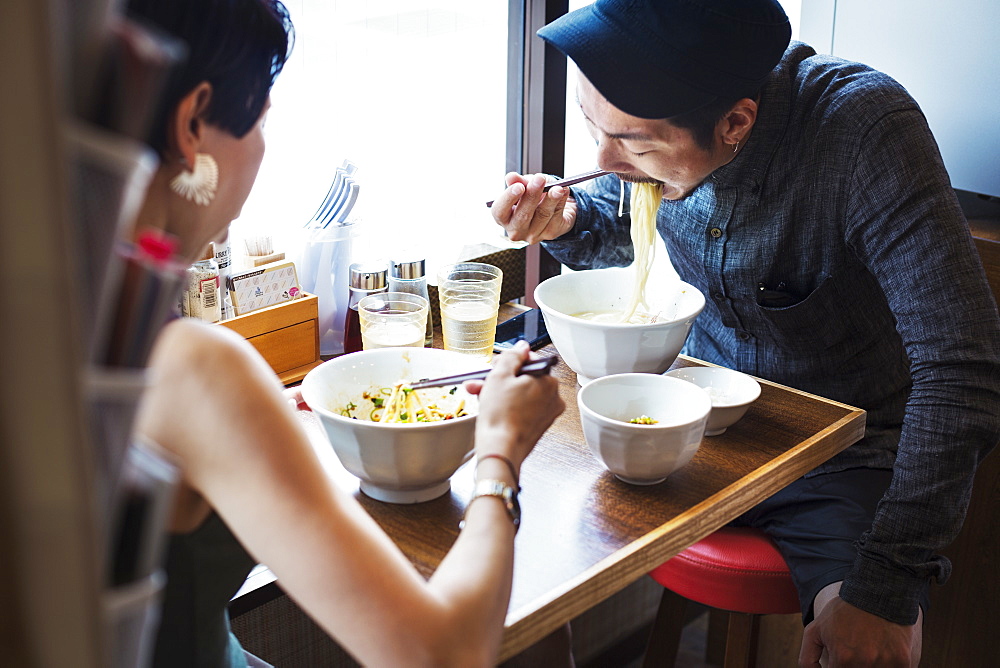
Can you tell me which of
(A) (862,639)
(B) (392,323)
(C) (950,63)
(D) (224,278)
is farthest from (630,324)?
(C) (950,63)

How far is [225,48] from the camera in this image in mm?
861

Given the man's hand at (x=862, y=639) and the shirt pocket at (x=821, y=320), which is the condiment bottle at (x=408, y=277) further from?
the man's hand at (x=862, y=639)

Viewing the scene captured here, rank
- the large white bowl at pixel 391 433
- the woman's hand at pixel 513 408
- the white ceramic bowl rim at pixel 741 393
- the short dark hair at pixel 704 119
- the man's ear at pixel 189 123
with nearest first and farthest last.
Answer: the man's ear at pixel 189 123 < the woman's hand at pixel 513 408 < the large white bowl at pixel 391 433 < the white ceramic bowl rim at pixel 741 393 < the short dark hair at pixel 704 119

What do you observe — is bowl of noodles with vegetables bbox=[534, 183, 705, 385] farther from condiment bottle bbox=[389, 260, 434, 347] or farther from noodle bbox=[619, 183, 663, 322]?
condiment bottle bbox=[389, 260, 434, 347]

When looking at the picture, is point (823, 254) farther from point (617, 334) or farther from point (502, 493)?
point (502, 493)

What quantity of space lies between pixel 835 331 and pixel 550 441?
705mm

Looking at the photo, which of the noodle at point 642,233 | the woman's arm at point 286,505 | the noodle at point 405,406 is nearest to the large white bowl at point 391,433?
the noodle at point 405,406

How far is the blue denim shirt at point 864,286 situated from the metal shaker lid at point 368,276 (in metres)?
0.47

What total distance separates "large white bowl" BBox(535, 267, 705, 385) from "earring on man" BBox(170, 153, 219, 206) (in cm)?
81

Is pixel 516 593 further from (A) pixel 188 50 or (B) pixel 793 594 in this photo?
(B) pixel 793 594

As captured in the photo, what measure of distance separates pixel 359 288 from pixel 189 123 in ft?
3.66

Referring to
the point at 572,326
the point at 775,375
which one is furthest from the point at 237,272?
the point at 775,375

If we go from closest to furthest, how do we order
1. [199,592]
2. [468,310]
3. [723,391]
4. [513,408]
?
[199,592]
[513,408]
[723,391]
[468,310]

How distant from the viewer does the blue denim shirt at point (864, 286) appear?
5.03 feet
